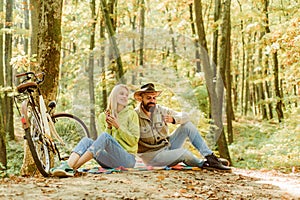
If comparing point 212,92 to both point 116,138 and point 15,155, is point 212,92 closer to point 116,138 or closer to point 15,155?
point 116,138

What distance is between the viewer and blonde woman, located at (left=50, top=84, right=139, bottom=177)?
5051mm

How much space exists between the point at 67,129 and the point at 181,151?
2.12 metres

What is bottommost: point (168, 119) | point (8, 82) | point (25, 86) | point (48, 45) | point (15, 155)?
point (15, 155)

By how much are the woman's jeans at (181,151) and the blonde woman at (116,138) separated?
0.40 meters

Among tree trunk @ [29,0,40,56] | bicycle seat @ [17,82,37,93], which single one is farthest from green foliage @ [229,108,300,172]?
bicycle seat @ [17,82,37,93]

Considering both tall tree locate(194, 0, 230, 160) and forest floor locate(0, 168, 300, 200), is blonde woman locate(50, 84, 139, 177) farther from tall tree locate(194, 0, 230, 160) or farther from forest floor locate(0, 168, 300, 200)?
tall tree locate(194, 0, 230, 160)

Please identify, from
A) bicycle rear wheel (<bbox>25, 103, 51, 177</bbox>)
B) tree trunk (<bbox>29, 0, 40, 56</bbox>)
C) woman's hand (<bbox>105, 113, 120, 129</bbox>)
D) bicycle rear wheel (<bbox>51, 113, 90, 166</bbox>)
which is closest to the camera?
bicycle rear wheel (<bbox>25, 103, 51, 177</bbox>)

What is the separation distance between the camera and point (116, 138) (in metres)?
5.40

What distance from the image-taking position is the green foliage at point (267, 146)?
922cm

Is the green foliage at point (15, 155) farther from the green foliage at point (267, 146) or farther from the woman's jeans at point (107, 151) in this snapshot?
the green foliage at point (267, 146)

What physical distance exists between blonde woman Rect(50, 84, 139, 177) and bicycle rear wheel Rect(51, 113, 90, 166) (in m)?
0.75

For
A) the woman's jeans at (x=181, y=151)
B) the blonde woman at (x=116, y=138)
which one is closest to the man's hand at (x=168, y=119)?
the woman's jeans at (x=181, y=151)

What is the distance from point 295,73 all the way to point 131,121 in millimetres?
6513

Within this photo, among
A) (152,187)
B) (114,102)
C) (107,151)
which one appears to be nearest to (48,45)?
(114,102)
